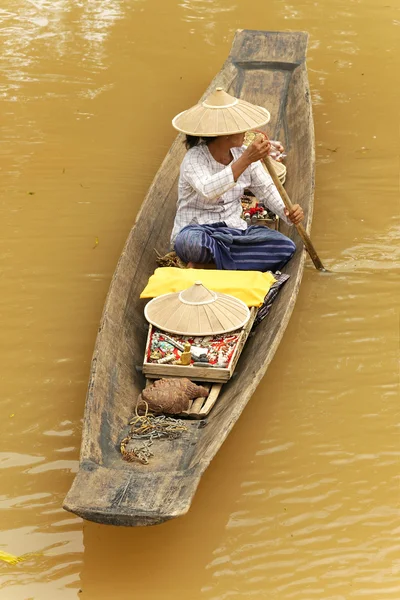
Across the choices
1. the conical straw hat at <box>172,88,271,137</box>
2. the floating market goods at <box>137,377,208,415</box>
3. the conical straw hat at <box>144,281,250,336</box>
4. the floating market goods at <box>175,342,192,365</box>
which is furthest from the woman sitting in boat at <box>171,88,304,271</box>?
the floating market goods at <box>137,377,208,415</box>

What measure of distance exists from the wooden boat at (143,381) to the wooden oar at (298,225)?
6 cm

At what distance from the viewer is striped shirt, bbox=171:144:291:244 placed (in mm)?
3934

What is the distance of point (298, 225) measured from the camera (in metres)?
4.10

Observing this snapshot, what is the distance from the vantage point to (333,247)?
16.0 feet

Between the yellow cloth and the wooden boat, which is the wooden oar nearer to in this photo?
the wooden boat

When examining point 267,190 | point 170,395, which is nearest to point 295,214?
point 267,190

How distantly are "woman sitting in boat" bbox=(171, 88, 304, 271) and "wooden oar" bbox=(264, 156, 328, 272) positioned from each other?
0.05m

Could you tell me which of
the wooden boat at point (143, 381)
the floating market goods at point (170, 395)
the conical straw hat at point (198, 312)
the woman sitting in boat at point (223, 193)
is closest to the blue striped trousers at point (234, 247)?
the woman sitting in boat at point (223, 193)

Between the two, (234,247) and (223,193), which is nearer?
(223,193)

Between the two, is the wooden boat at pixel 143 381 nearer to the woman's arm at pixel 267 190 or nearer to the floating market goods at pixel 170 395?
the floating market goods at pixel 170 395

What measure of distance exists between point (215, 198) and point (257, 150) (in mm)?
357

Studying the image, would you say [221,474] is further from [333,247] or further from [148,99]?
[148,99]

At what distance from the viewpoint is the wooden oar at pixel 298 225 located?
387 cm

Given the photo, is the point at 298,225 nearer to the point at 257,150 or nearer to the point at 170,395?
the point at 257,150
